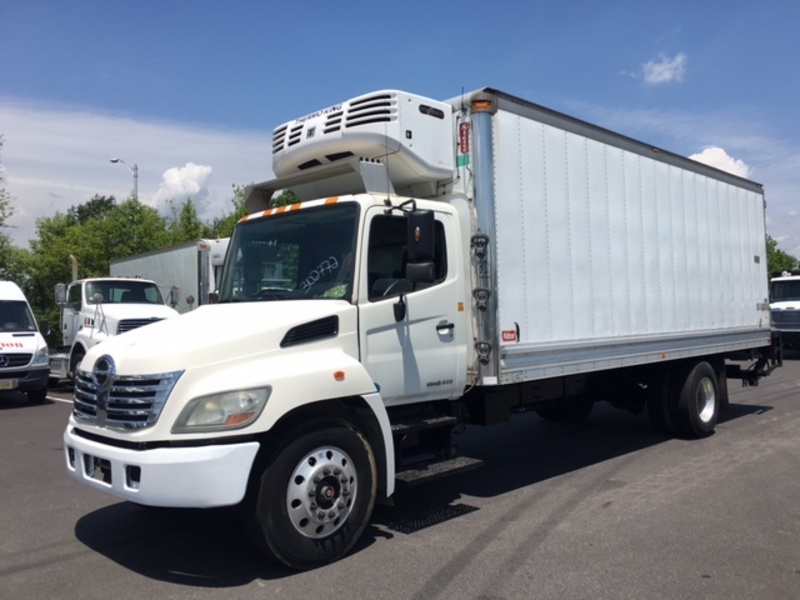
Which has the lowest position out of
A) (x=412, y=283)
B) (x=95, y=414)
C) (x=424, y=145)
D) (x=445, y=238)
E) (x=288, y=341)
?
(x=95, y=414)

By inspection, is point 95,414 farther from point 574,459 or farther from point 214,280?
point 214,280

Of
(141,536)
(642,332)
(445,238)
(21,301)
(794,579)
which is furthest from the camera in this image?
(21,301)

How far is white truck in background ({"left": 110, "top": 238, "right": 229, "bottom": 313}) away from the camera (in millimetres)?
16297

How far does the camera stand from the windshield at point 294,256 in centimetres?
543

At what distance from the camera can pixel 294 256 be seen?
5746 millimetres

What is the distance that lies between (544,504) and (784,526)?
189 cm

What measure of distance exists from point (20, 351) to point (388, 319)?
439 inches

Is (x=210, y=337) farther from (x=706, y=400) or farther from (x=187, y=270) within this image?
(x=187, y=270)

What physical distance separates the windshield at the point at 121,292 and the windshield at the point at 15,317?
4.04 ft

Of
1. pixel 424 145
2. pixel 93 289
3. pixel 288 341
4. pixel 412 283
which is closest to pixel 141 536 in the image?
pixel 288 341

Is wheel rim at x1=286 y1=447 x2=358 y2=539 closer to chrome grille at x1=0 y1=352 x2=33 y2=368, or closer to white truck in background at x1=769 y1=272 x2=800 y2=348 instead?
chrome grille at x1=0 y1=352 x2=33 y2=368

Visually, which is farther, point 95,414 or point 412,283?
point 412,283

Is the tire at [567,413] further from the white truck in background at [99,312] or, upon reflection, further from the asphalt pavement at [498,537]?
the white truck in background at [99,312]

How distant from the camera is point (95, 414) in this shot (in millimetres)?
4863
